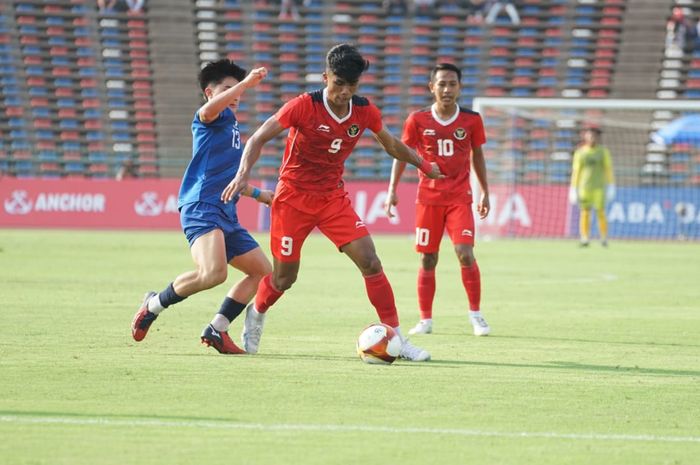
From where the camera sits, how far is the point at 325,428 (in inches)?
239

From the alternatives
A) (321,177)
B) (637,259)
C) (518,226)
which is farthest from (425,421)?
(518,226)

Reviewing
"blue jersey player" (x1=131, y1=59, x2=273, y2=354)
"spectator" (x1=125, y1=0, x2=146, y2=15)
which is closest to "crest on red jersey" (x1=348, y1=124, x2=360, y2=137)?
"blue jersey player" (x1=131, y1=59, x2=273, y2=354)

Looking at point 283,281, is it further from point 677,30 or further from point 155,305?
point 677,30

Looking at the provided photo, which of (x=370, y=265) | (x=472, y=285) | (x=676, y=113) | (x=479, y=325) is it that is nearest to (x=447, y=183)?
(x=472, y=285)

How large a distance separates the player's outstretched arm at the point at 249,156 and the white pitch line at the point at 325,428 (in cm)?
231

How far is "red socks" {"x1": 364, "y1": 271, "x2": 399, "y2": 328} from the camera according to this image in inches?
352

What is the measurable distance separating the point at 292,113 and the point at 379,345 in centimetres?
177

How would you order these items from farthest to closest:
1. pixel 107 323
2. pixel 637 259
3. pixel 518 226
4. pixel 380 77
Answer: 1. pixel 380 77
2. pixel 518 226
3. pixel 637 259
4. pixel 107 323

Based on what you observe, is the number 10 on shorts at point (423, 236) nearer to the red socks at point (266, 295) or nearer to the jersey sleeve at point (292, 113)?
the red socks at point (266, 295)

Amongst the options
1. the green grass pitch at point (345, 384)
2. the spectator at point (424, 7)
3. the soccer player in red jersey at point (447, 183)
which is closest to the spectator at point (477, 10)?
the spectator at point (424, 7)

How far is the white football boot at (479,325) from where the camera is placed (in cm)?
1088

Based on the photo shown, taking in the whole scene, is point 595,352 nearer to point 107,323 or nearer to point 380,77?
point 107,323

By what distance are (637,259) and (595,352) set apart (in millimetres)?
13383

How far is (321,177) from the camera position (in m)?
9.03
